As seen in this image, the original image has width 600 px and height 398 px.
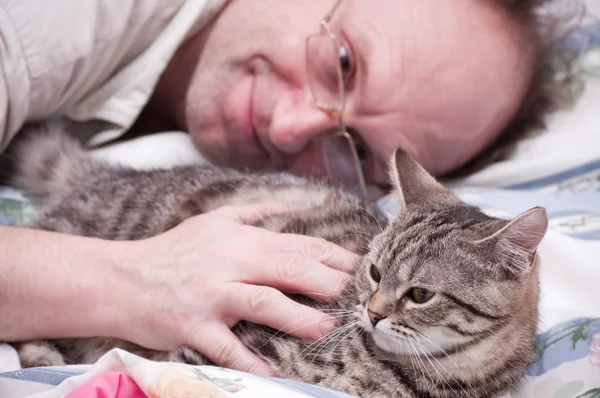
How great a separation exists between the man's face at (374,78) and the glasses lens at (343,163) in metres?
0.04

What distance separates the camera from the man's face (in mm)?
1528

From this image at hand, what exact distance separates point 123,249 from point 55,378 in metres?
0.34

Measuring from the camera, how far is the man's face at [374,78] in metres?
1.53

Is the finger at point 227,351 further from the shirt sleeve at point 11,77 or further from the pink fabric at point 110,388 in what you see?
the shirt sleeve at point 11,77

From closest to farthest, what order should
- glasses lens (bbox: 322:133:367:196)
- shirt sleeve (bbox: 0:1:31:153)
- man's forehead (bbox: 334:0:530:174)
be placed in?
shirt sleeve (bbox: 0:1:31:153) → man's forehead (bbox: 334:0:530:174) → glasses lens (bbox: 322:133:367:196)

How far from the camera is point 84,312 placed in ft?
3.88

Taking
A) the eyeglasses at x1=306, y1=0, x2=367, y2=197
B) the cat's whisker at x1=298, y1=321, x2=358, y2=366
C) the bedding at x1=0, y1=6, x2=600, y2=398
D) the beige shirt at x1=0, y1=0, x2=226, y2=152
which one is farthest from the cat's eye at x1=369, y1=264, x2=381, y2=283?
the beige shirt at x1=0, y1=0, x2=226, y2=152

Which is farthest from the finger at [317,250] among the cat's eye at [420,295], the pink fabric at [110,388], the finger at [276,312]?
the pink fabric at [110,388]

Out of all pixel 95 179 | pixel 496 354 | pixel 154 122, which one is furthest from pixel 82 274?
pixel 154 122

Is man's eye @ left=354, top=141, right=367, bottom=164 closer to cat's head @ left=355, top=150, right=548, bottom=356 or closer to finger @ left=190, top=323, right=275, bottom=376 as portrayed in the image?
cat's head @ left=355, top=150, right=548, bottom=356

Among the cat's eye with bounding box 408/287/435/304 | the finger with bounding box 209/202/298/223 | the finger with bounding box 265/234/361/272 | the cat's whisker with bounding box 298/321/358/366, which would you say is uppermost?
the cat's eye with bounding box 408/287/435/304

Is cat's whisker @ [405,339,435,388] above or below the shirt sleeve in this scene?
below

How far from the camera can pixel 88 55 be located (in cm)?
150

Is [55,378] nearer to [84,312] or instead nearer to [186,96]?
[84,312]
